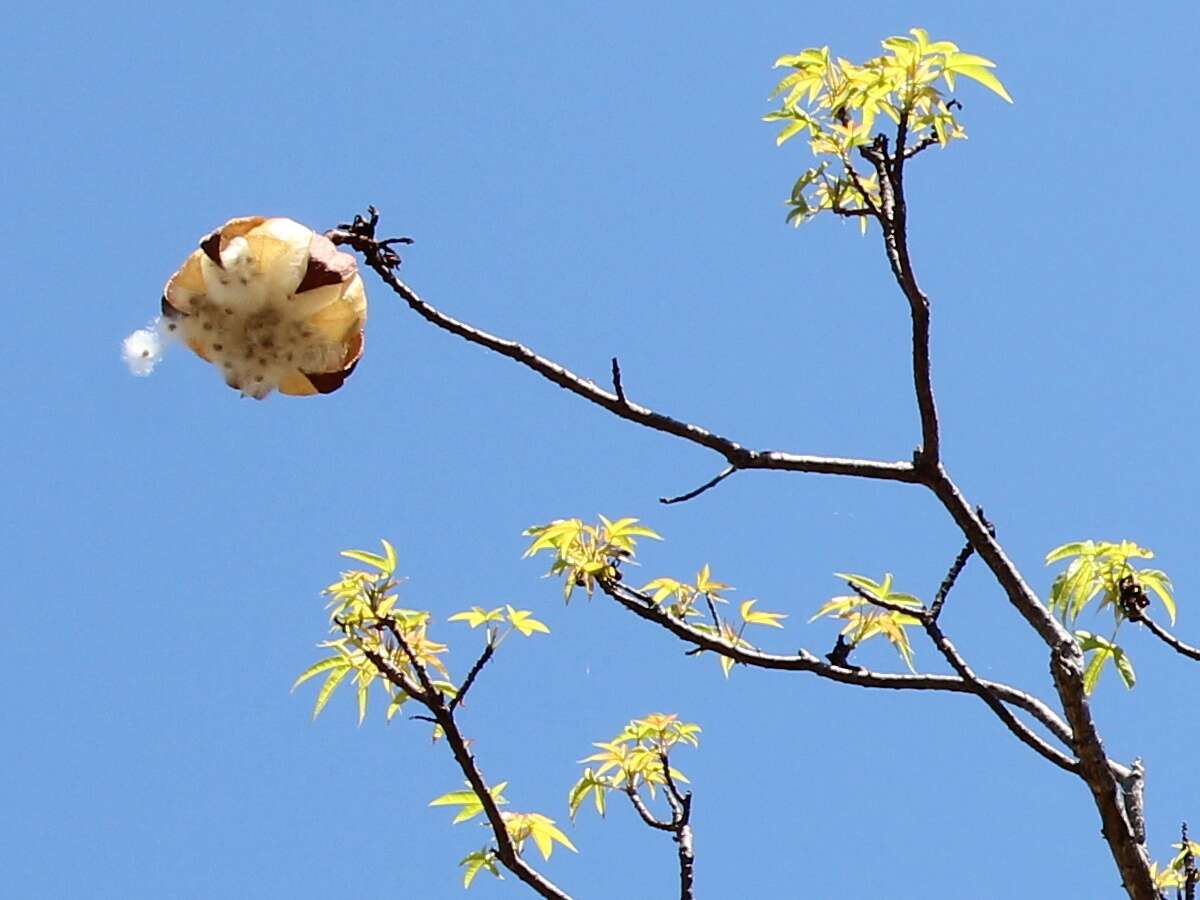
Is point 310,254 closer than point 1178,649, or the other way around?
point 310,254

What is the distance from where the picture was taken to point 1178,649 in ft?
17.6

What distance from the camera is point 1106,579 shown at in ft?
17.8

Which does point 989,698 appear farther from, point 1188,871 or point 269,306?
point 269,306

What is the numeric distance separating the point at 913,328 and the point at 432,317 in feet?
4.31

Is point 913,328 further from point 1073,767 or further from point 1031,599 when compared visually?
point 1073,767

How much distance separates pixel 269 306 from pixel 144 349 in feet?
1.19

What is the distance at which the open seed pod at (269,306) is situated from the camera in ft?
14.7

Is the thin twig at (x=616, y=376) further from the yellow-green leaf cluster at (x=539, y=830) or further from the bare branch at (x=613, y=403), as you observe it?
the yellow-green leaf cluster at (x=539, y=830)

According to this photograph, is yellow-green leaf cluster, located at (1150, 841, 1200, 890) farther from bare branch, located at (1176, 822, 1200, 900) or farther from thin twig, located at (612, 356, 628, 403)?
thin twig, located at (612, 356, 628, 403)

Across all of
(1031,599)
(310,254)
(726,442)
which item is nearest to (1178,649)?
(1031,599)

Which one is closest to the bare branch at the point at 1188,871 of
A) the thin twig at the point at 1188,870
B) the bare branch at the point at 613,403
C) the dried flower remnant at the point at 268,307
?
the thin twig at the point at 1188,870

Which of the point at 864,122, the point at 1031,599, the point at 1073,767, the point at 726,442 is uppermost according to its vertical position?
the point at 864,122

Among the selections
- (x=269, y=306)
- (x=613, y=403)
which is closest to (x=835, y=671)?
(x=613, y=403)

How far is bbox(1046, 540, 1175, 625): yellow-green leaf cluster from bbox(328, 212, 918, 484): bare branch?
36.2 inches
